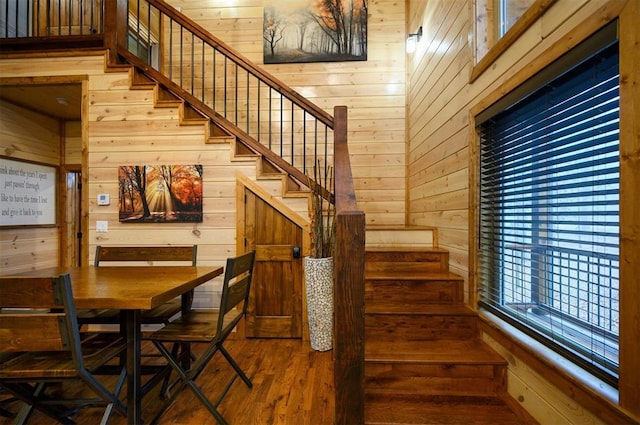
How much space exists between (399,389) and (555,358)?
77 cm

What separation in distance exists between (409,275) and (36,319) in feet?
7.06

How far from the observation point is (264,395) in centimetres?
185

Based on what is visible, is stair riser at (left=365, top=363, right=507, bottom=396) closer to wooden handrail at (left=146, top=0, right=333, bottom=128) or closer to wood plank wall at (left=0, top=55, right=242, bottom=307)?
wood plank wall at (left=0, top=55, right=242, bottom=307)

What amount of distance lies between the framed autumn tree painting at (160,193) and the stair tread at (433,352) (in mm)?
1959

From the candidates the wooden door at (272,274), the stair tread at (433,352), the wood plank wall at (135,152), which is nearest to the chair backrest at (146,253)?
the wood plank wall at (135,152)

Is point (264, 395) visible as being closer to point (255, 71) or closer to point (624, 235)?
point (624, 235)

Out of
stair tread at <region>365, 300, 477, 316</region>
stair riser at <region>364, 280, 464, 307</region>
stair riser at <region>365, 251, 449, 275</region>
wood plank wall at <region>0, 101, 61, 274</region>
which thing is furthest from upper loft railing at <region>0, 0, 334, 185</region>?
stair tread at <region>365, 300, 477, 316</region>

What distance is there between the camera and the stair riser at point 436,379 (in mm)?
1583

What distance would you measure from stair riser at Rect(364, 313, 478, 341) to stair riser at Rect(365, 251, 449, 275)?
0.50 metres

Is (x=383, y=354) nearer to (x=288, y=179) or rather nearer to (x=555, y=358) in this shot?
(x=555, y=358)

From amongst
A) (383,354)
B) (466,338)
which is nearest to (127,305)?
(383,354)

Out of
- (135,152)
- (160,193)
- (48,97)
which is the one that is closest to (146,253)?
(160,193)

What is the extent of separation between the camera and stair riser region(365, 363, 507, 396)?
1.58 meters

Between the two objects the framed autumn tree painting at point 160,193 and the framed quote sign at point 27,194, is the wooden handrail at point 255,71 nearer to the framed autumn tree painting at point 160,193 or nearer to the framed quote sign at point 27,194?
the framed autumn tree painting at point 160,193
